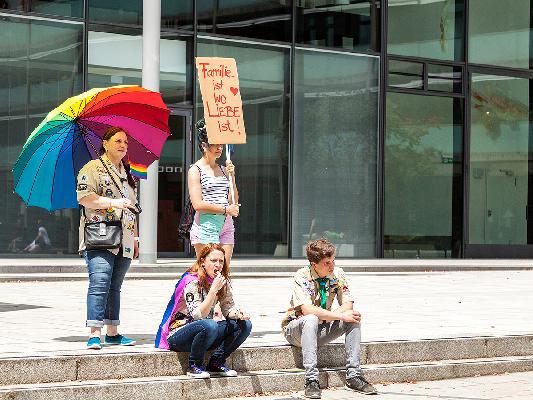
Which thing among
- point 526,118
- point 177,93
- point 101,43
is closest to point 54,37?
point 101,43

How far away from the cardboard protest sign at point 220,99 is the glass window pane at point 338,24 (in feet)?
49.3

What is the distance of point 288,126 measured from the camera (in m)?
25.2

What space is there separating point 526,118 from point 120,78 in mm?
10572

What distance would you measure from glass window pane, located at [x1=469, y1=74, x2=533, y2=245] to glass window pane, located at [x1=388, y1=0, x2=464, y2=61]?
111 cm

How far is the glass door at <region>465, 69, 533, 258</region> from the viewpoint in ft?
92.3

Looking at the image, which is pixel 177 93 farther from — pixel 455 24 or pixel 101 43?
pixel 455 24

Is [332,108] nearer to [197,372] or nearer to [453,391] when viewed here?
[453,391]

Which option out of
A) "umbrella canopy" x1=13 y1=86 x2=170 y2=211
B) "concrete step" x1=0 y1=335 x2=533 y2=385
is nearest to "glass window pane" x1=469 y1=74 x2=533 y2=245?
"concrete step" x1=0 y1=335 x2=533 y2=385

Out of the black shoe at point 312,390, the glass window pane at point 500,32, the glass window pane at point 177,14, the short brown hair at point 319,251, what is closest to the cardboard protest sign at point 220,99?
the short brown hair at point 319,251

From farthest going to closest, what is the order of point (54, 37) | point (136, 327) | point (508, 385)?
point (54, 37)
point (136, 327)
point (508, 385)

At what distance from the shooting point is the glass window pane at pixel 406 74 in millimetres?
26766

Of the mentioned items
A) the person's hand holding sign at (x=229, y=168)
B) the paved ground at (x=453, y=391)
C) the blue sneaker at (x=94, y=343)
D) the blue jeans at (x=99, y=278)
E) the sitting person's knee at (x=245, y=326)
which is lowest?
the paved ground at (x=453, y=391)

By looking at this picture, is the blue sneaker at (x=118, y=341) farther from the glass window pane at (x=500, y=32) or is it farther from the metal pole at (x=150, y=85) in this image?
the glass window pane at (x=500, y=32)

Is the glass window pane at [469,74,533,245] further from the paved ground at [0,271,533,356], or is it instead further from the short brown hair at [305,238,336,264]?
the short brown hair at [305,238,336,264]
